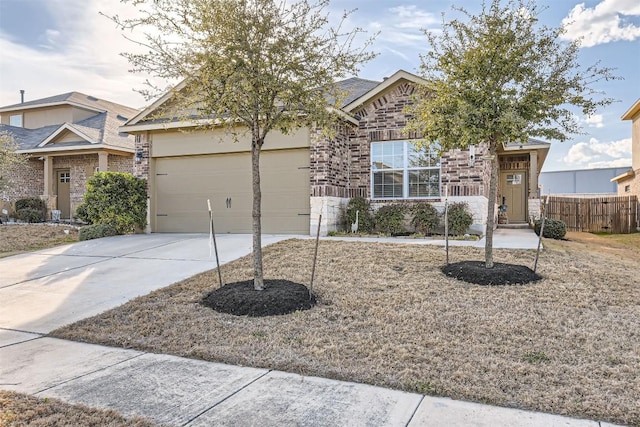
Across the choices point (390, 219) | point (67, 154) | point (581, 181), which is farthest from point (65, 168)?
point (581, 181)

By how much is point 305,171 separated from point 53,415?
940cm

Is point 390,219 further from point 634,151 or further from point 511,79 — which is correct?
point 634,151

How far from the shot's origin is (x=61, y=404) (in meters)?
3.10

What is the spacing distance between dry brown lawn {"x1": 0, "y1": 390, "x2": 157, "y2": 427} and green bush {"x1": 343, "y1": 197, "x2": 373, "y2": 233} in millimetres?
9776

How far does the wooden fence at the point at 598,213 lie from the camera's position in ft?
60.2

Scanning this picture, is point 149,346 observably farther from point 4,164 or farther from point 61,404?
point 4,164

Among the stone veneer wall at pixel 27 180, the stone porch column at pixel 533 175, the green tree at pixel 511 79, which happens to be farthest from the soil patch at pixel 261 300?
the stone veneer wall at pixel 27 180

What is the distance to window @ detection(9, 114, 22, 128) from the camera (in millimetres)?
23658

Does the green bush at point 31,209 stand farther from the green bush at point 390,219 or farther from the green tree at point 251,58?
the green tree at point 251,58

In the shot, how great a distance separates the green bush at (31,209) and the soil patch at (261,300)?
15.6m

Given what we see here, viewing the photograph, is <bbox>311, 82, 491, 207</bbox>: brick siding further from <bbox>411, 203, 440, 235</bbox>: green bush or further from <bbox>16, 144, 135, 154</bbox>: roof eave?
<bbox>16, 144, 135, 154</bbox>: roof eave

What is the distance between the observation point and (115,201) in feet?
41.7

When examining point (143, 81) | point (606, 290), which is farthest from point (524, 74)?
point (143, 81)

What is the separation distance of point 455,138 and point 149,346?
5492 mm
